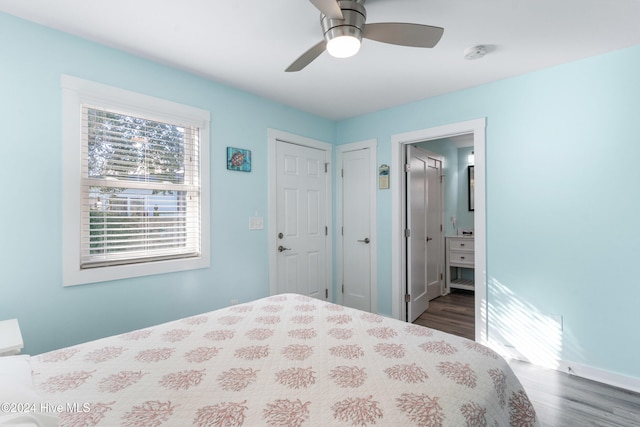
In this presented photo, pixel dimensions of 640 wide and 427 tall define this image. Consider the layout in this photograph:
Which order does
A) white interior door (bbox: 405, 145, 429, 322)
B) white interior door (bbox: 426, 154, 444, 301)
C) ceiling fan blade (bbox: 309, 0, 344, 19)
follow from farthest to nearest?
white interior door (bbox: 426, 154, 444, 301) < white interior door (bbox: 405, 145, 429, 322) < ceiling fan blade (bbox: 309, 0, 344, 19)

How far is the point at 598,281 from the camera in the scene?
236 centimetres

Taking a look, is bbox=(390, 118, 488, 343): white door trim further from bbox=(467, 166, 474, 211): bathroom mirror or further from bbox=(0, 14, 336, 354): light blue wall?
bbox=(467, 166, 474, 211): bathroom mirror

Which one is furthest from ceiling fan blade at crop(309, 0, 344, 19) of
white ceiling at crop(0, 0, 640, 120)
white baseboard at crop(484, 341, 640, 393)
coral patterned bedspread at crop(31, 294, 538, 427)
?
white baseboard at crop(484, 341, 640, 393)

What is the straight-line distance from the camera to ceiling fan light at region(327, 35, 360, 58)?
1578 mm

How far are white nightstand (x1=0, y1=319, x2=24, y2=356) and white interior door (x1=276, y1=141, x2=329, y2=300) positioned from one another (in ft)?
6.70

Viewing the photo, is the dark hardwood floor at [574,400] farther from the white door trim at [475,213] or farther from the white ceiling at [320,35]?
the white ceiling at [320,35]

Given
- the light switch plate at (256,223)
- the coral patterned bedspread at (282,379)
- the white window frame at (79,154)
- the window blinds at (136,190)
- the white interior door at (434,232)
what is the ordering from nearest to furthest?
the coral patterned bedspread at (282,379) < the white window frame at (79,154) < the window blinds at (136,190) < the light switch plate at (256,223) < the white interior door at (434,232)

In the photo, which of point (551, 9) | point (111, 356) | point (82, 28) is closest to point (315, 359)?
point (111, 356)

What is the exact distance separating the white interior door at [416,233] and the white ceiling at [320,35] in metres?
1.07

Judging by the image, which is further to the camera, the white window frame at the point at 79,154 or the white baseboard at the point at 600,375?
the white baseboard at the point at 600,375

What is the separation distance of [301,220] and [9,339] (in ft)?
8.21

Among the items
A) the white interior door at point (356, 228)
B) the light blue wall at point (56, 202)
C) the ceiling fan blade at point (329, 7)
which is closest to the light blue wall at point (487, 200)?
the light blue wall at point (56, 202)

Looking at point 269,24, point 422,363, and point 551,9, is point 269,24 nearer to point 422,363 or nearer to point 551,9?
point 551,9

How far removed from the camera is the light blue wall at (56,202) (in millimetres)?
1833
